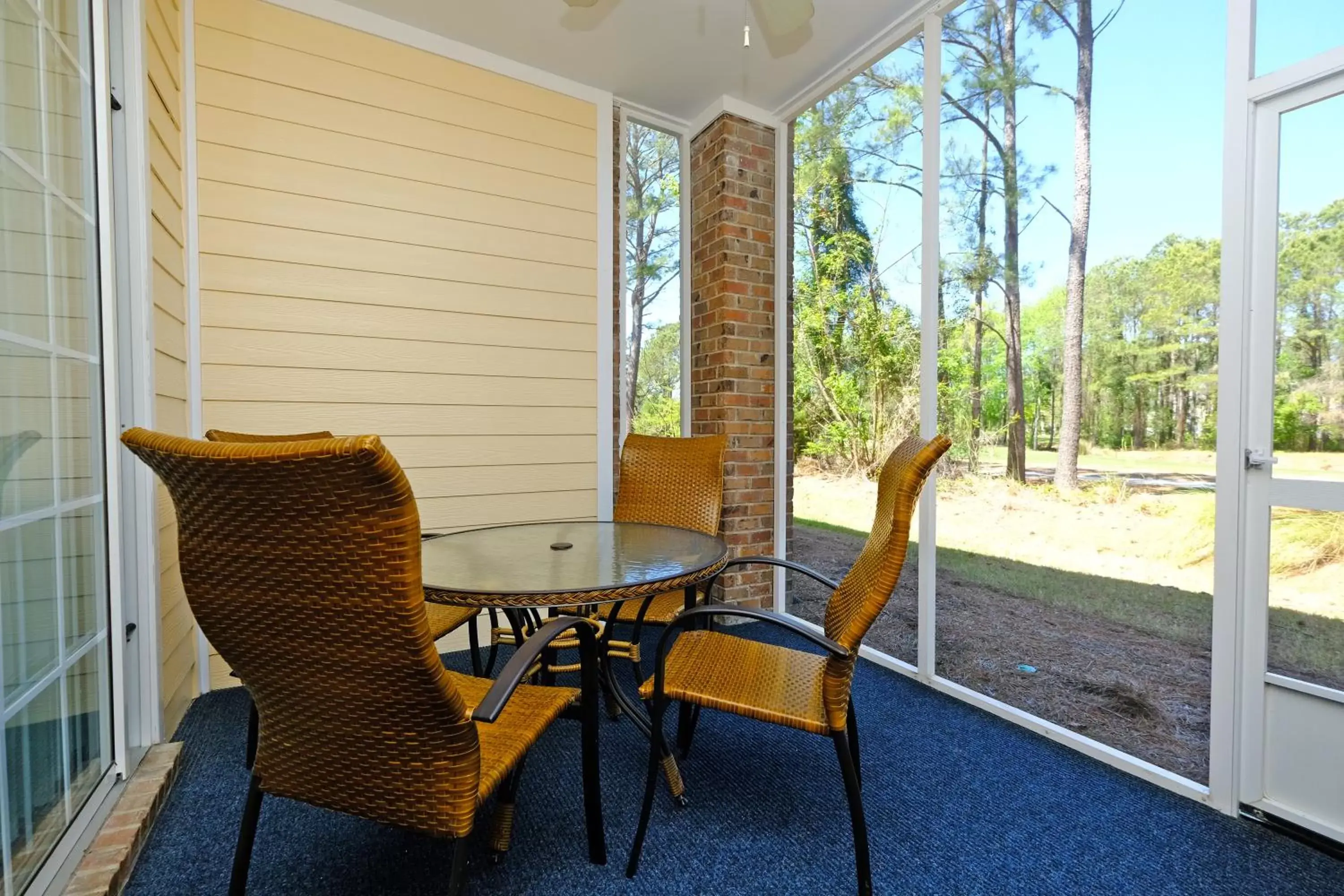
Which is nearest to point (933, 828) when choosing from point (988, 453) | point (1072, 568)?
point (1072, 568)

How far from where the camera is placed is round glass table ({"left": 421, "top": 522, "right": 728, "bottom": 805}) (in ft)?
4.65

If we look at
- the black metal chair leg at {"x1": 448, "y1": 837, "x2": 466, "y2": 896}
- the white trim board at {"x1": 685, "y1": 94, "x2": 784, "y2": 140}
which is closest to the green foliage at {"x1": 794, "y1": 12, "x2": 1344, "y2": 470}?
the white trim board at {"x1": 685, "y1": 94, "x2": 784, "y2": 140}

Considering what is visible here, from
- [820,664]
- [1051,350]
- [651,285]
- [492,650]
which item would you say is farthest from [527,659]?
[651,285]

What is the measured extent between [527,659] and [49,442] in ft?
4.26

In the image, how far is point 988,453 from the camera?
244 centimetres

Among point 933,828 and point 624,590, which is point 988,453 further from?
point 624,590

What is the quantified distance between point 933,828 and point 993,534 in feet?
3.98

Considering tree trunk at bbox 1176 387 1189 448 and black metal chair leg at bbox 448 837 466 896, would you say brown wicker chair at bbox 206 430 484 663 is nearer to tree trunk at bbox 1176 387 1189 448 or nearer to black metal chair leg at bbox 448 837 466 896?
black metal chair leg at bbox 448 837 466 896

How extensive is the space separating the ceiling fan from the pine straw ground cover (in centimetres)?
190

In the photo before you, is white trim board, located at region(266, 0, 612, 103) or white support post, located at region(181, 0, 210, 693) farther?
white trim board, located at region(266, 0, 612, 103)

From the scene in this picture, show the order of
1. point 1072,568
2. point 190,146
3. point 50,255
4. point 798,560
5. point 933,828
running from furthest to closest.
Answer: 1. point 798,560
2. point 190,146
3. point 1072,568
4. point 933,828
5. point 50,255

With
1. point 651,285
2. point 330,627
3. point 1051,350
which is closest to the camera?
point 330,627

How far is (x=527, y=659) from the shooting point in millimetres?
1195

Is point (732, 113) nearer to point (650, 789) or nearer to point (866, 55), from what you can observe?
point (866, 55)
